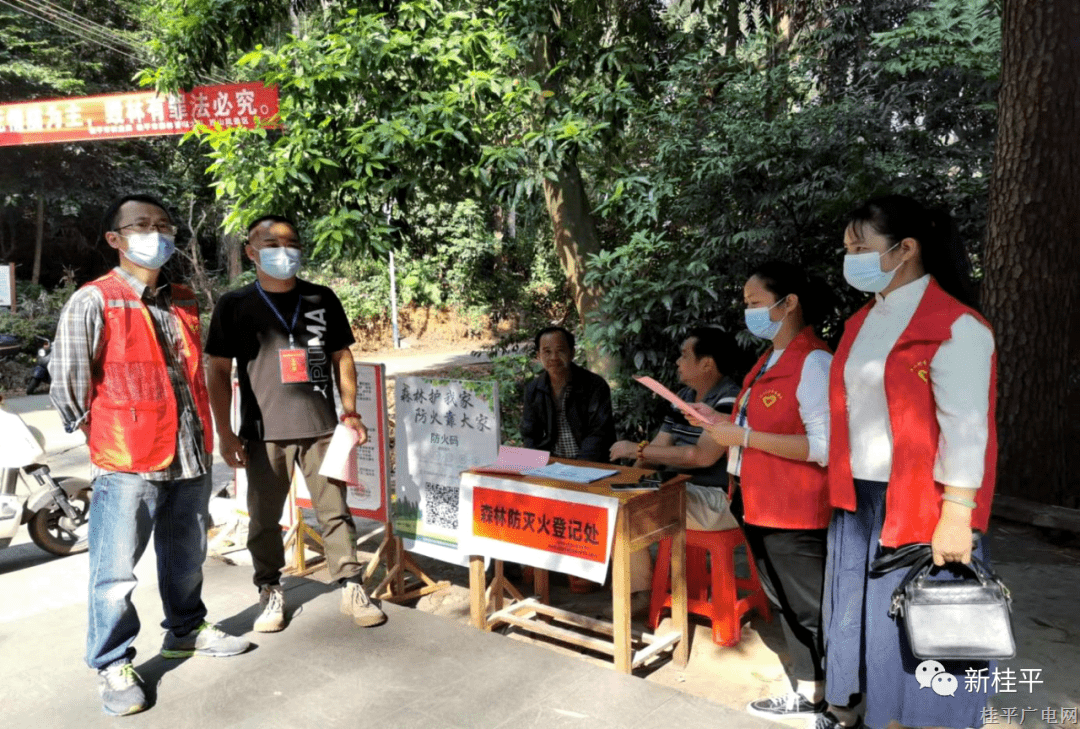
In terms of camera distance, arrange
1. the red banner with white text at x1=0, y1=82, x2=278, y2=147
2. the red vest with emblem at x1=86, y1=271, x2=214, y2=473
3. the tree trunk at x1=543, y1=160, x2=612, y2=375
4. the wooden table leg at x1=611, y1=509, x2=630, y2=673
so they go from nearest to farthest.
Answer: the red vest with emblem at x1=86, y1=271, x2=214, y2=473 → the wooden table leg at x1=611, y1=509, x2=630, y2=673 → the tree trunk at x1=543, y1=160, x2=612, y2=375 → the red banner with white text at x1=0, y1=82, x2=278, y2=147

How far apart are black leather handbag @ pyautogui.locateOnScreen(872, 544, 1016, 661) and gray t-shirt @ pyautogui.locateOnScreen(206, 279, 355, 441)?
2.44m

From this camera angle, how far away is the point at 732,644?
354 centimetres

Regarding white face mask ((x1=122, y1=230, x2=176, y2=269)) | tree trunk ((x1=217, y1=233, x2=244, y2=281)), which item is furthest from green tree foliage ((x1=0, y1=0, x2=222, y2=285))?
white face mask ((x1=122, y1=230, x2=176, y2=269))

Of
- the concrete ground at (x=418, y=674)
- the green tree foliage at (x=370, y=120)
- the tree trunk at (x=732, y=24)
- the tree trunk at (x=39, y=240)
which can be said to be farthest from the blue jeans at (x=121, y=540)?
the tree trunk at (x=39, y=240)

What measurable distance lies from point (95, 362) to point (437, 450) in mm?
1706

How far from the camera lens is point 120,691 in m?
2.92

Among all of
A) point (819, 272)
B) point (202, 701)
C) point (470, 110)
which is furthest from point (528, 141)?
point (202, 701)

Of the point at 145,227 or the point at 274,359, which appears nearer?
the point at 145,227

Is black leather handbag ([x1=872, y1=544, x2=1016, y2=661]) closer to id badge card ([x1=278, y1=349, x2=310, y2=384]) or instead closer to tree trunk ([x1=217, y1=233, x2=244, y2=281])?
id badge card ([x1=278, y1=349, x2=310, y2=384])

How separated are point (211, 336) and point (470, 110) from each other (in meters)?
2.18

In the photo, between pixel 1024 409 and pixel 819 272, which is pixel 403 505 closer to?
pixel 819 272

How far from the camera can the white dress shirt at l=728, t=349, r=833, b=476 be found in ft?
8.56

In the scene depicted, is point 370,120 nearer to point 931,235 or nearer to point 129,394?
point 129,394

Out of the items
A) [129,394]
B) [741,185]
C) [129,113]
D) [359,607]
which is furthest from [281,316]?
[129,113]
